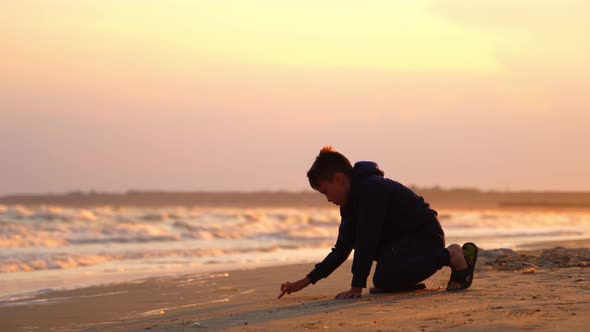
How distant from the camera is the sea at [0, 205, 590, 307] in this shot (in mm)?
9914

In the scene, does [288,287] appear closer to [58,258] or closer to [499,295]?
[499,295]

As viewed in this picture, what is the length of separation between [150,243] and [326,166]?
10075mm

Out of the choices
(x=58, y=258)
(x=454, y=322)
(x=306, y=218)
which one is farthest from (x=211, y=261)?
(x=306, y=218)

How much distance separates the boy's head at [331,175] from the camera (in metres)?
5.84

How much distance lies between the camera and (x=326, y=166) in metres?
5.85

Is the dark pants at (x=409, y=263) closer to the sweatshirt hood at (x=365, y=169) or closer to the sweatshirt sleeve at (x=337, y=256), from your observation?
the sweatshirt sleeve at (x=337, y=256)

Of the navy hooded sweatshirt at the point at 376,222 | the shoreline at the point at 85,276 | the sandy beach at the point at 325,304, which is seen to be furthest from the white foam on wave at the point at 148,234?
the navy hooded sweatshirt at the point at 376,222

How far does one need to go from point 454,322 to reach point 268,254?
8.37 m

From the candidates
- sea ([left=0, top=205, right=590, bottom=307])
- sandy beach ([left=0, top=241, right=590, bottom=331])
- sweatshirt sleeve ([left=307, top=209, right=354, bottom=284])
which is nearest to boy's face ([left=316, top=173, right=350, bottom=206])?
sweatshirt sleeve ([left=307, top=209, right=354, bottom=284])

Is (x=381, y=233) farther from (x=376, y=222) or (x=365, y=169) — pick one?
(x=365, y=169)

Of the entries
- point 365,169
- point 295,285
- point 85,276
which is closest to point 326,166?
point 365,169

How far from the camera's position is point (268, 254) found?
41.6ft

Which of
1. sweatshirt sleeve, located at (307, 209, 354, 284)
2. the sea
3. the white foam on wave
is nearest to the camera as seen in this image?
sweatshirt sleeve, located at (307, 209, 354, 284)

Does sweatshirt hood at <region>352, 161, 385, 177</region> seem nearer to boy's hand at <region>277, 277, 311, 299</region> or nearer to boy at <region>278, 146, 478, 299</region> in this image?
boy at <region>278, 146, 478, 299</region>
